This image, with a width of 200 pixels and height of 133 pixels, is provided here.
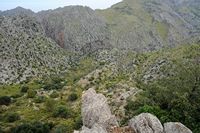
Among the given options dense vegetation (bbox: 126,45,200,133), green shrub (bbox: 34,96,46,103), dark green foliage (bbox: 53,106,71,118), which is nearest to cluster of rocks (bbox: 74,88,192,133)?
dense vegetation (bbox: 126,45,200,133)

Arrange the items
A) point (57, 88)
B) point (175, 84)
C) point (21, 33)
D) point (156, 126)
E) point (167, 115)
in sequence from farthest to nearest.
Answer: point (21, 33) → point (57, 88) → point (175, 84) → point (167, 115) → point (156, 126)

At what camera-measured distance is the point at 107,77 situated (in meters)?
148

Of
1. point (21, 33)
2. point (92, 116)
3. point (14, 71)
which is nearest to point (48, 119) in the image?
point (92, 116)

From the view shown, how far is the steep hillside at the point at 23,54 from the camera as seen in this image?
509ft

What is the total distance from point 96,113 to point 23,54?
131 m

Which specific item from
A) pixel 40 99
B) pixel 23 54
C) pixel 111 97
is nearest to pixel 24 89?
pixel 40 99

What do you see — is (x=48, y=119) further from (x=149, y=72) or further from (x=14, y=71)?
(x=14, y=71)

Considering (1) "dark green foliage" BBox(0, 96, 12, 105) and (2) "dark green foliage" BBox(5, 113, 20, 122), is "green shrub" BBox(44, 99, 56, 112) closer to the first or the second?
(2) "dark green foliage" BBox(5, 113, 20, 122)

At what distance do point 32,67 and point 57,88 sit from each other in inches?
1108

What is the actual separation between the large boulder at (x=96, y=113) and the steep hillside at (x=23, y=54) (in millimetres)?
110100

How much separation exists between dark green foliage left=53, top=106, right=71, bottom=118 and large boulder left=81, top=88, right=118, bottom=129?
51.5 meters

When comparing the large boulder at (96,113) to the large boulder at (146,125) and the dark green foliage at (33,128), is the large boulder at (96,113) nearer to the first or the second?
the large boulder at (146,125)

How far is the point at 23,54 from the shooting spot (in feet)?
544

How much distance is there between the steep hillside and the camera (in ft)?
509
